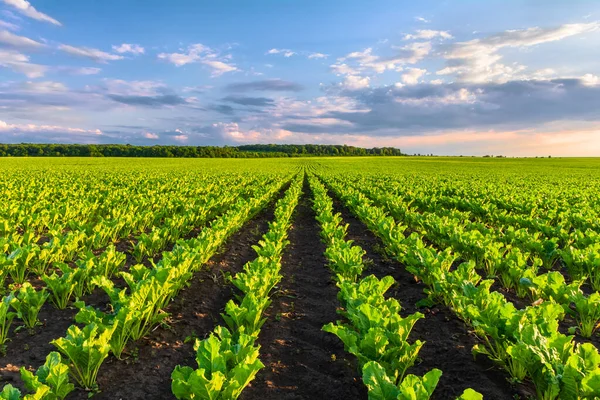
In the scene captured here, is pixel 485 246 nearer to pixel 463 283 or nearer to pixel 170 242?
pixel 463 283

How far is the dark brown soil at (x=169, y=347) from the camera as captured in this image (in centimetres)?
404

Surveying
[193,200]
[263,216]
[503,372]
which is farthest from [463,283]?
[193,200]

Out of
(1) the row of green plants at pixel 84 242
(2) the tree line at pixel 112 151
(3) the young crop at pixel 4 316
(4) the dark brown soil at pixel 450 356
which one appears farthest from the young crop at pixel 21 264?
(2) the tree line at pixel 112 151

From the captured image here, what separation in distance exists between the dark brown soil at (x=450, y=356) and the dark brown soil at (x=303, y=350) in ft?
3.19

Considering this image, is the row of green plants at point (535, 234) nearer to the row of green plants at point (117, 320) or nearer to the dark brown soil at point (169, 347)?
the dark brown soil at point (169, 347)

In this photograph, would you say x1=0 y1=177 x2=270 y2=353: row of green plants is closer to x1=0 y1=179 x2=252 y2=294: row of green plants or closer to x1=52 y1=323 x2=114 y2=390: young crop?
x1=0 y1=179 x2=252 y2=294: row of green plants

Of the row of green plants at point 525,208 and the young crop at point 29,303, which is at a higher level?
the row of green plants at point 525,208

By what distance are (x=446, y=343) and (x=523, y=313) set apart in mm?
1369

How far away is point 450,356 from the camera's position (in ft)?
15.7

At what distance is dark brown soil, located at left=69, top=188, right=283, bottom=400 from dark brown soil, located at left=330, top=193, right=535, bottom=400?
2.99 metres

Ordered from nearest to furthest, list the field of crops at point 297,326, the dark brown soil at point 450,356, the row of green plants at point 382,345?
the row of green plants at point 382,345 → the field of crops at point 297,326 → the dark brown soil at point 450,356

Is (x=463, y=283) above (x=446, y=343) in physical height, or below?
above

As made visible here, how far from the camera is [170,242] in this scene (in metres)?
10.6

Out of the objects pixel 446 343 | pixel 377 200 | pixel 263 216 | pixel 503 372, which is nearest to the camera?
pixel 503 372
